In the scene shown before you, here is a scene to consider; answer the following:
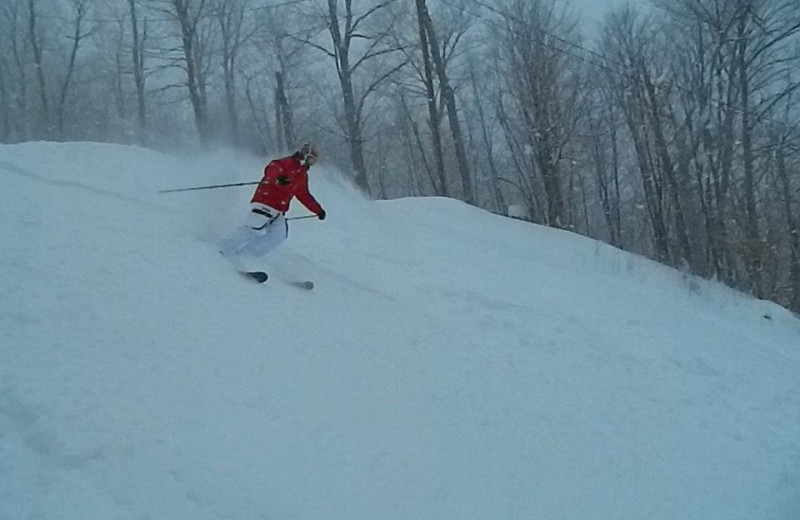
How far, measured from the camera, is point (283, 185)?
348 inches

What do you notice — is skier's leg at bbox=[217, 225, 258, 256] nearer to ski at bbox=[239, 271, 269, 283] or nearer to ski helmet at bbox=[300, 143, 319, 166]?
ski at bbox=[239, 271, 269, 283]

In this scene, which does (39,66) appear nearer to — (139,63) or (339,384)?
(139,63)

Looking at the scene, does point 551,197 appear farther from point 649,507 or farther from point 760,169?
point 649,507

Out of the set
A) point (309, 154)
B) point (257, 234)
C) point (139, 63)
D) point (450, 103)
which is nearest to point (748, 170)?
point (450, 103)

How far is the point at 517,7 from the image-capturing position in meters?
28.1

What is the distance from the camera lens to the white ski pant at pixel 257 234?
8.59 m

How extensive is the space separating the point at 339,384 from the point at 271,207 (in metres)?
3.44

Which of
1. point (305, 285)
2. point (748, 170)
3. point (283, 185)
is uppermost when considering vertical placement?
point (748, 170)

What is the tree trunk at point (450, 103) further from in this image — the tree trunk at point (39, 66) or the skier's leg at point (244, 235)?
the tree trunk at point (39, 66)

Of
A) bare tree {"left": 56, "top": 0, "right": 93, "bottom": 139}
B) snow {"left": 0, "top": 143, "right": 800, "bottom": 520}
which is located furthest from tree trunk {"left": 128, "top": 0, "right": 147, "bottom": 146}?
snow {"left": 0, "top": 143, "right": 800, "bottom": 520}

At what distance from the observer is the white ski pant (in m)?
8.59

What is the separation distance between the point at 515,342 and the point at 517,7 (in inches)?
923

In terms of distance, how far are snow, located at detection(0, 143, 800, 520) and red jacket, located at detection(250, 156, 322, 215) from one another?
37.5 inches

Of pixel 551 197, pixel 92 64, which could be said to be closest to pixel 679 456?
pixel 551 197
